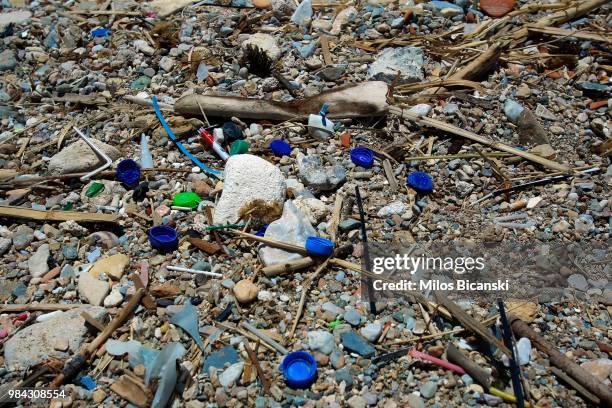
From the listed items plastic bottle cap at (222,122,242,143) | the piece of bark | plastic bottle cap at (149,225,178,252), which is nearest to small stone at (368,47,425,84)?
plastic bottle cap at (222,122,242,143)

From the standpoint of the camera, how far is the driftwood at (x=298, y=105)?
3654mm

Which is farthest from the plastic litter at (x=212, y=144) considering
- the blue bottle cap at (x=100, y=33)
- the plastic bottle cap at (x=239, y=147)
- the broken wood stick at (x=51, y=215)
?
the blue bottle cap at (x=100, y=33)

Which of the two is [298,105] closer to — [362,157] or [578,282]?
[362,157]

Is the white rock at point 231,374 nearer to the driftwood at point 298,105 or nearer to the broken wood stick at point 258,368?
the broken wood stick at point 258,368

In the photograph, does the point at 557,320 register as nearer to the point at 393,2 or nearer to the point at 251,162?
the point at 251,162

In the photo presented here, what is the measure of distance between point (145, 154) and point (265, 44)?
4.48 ft

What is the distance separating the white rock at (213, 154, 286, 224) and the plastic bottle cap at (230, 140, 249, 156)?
0.34 metres

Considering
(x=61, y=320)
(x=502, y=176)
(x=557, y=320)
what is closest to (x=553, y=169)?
(x=502, y=176)

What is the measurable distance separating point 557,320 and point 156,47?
351 centimetres

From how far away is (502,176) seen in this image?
3.35 m

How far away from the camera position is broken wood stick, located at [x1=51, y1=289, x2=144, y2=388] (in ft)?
8.13

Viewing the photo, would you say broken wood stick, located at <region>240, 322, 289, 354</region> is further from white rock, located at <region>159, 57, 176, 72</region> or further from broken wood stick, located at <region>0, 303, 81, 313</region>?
white rock, located at <region>159, 57, 176, 72</region>

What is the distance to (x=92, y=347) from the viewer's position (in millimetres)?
2570

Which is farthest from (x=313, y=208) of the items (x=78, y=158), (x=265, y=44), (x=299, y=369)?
(x=265, y=44)
